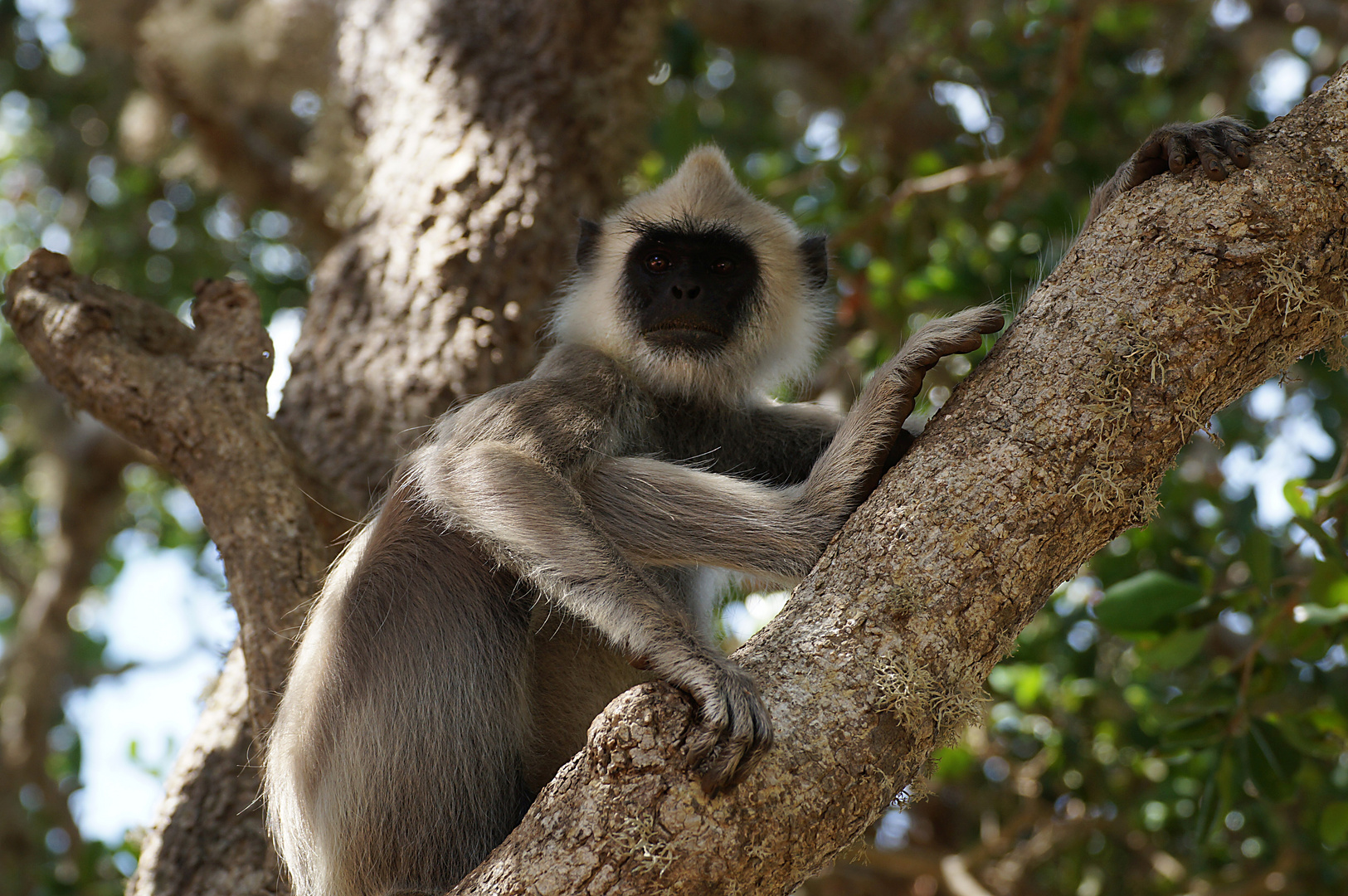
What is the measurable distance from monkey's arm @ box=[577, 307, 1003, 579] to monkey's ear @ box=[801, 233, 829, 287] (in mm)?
1049

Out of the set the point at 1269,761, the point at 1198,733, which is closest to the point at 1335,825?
the point at 1269,761

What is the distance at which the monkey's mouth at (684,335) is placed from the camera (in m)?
2.82

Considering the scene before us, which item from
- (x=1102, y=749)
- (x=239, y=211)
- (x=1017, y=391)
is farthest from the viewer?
(x=239, y=211)

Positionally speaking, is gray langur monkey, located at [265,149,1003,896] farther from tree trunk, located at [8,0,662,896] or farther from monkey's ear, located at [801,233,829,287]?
monkey's ear, located at [801,233,829,287]

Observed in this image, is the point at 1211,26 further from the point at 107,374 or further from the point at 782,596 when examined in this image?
the point at 107,374

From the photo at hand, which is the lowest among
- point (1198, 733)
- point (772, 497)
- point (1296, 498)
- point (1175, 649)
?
point (1198, 733)

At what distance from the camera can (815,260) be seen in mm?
3320

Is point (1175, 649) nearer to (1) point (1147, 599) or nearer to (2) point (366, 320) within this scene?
(1) point (1147, 599)

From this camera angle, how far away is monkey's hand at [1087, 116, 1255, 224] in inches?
72.6

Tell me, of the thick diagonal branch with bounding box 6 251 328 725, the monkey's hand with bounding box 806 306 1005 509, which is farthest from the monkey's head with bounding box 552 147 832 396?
the thick diagonal branch with bounding box 6 251 328 725

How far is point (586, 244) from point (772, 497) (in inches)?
49.4

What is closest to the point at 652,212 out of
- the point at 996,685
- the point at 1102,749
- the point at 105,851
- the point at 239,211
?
the point at 996,685

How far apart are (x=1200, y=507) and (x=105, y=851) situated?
4905 mm

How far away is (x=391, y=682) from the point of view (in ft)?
7.57
